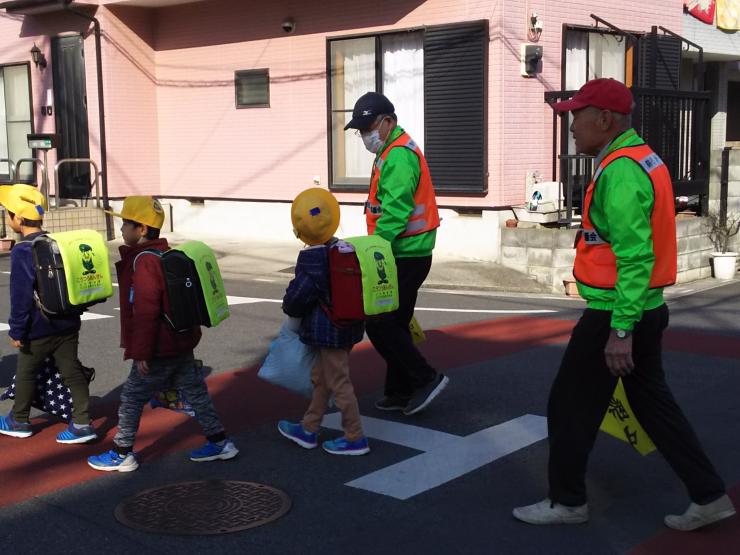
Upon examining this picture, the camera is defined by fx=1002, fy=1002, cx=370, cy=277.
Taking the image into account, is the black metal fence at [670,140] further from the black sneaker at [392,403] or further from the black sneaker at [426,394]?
the black sneaker at [426,394]

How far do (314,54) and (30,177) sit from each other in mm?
7047

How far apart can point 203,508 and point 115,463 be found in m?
0.80

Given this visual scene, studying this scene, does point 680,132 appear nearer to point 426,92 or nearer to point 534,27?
point 534,27

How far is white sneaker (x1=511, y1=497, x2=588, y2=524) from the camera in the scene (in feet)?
14.6

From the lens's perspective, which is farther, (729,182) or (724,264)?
(729,182)

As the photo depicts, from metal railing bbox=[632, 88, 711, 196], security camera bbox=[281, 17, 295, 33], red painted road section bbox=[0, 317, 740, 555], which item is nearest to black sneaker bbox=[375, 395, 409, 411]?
red painted road section bbox=[0, 317, 740, 555]

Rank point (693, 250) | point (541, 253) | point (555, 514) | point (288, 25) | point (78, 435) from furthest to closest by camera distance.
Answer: point (288, 25), point (693, 250), point (541, 253), point (78, 435), point (555, 514)

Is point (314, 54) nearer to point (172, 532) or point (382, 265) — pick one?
point (382, 265)

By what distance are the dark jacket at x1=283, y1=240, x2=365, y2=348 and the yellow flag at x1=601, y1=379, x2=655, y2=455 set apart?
1.48 m

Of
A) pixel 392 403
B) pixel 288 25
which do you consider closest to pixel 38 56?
pixel 288 25

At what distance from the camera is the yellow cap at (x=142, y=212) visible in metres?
5.23

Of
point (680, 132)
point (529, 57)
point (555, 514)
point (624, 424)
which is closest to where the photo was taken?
point (555, 514)

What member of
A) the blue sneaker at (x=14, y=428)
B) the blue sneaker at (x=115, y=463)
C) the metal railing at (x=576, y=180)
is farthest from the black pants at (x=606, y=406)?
the metal railing at (x=576, y=180)

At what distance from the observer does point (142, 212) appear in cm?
525
